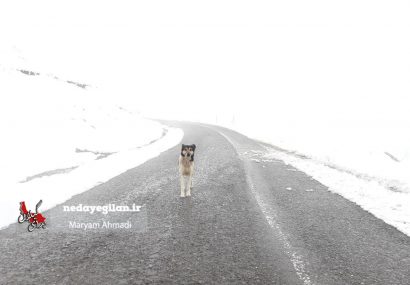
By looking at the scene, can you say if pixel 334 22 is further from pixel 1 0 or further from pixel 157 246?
pixel 157 246

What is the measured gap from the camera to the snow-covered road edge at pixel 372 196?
6.37 metres

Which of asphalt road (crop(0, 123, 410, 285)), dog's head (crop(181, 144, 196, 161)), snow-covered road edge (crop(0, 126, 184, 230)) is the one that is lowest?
snow-covered road edge (crop(0, 126, 184, 230))

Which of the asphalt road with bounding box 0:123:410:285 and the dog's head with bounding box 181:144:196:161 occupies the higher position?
the dog's head with bounding box 181:144:196:161

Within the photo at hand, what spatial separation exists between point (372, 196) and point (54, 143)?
39.7 ft

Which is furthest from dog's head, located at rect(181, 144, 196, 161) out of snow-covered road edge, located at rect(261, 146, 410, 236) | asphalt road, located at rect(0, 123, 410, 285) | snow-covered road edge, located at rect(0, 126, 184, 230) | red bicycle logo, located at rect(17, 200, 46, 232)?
snow-covered road edge, located at rect(261, 146, 410, 236)

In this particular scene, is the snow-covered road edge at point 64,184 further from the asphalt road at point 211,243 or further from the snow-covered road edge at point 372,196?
the snow-covered road edge at point 372,196

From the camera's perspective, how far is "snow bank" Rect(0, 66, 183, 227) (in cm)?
775

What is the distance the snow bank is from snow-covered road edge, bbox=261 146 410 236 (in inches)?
258

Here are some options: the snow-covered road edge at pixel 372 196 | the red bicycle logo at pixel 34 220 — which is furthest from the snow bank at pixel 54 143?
the snow-covered road edge at pixel 372 196

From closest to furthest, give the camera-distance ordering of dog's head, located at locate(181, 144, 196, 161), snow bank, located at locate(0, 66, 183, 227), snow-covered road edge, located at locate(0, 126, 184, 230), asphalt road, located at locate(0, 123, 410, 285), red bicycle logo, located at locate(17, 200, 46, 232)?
asphalt road, located at locate(0, 123, 410, 285) → red bicycle logo, located at locate(17, 200, 46, 232) → snow-covered road edge, located at locate(0, 126, 184, 230) → dog's head, located at locate(181, 144, 196, 161) → snow bank, located at locate(0, 66, 183, 227)

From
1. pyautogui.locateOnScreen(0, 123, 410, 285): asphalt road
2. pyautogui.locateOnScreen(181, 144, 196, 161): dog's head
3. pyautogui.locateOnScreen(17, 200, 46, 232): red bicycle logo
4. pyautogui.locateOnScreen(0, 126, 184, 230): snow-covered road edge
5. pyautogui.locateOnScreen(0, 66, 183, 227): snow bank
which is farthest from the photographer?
pyautogui.locateOnScreen(0, 66, 183, 227): snow bank

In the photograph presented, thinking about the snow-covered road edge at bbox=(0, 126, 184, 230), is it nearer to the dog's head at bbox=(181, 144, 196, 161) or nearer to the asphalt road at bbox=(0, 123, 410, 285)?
the asphalt road at bbox=(0, 123, 410, 285)

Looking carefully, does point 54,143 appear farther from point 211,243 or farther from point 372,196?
point 372,196

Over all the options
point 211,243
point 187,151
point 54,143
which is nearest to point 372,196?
point 187,151
